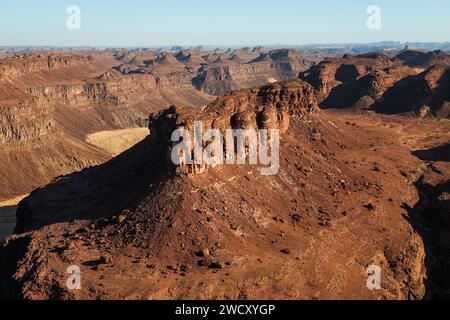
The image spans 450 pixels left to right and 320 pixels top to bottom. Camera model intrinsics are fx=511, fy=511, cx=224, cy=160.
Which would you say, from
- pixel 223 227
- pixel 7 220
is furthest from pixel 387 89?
pixel 223 227

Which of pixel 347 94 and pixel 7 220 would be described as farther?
pixel 347 94

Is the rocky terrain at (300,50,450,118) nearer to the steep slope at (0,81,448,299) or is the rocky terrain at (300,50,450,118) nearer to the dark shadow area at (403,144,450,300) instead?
the dark shadow area at (403,144,450,300)

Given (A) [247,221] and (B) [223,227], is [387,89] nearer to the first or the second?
(A) [247,221]

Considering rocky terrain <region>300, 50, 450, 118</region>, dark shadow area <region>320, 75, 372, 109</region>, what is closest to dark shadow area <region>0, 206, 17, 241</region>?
rocky terrain <region>300, 50, 450, 118</region>

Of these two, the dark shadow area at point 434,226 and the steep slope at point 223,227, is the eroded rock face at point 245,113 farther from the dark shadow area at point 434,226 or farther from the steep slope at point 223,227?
the dark shadow area at point 434,226

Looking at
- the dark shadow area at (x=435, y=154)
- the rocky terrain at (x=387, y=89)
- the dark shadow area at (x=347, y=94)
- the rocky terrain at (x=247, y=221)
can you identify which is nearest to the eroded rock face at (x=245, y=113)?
the rocky terrain at (x=247, y=221)

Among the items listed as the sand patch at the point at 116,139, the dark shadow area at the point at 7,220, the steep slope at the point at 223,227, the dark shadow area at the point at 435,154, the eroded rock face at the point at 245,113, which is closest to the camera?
the steep slope at the point at 223,227

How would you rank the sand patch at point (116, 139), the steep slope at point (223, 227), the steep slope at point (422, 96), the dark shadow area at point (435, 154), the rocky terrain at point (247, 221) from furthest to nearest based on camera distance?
the sand patch at point (116, 139) < the steep slope at point (422, 96) < the dark shadow area at point (435, 154) < the rocky terrain at point (247, 221) < the steep slope at point (223, 227)
